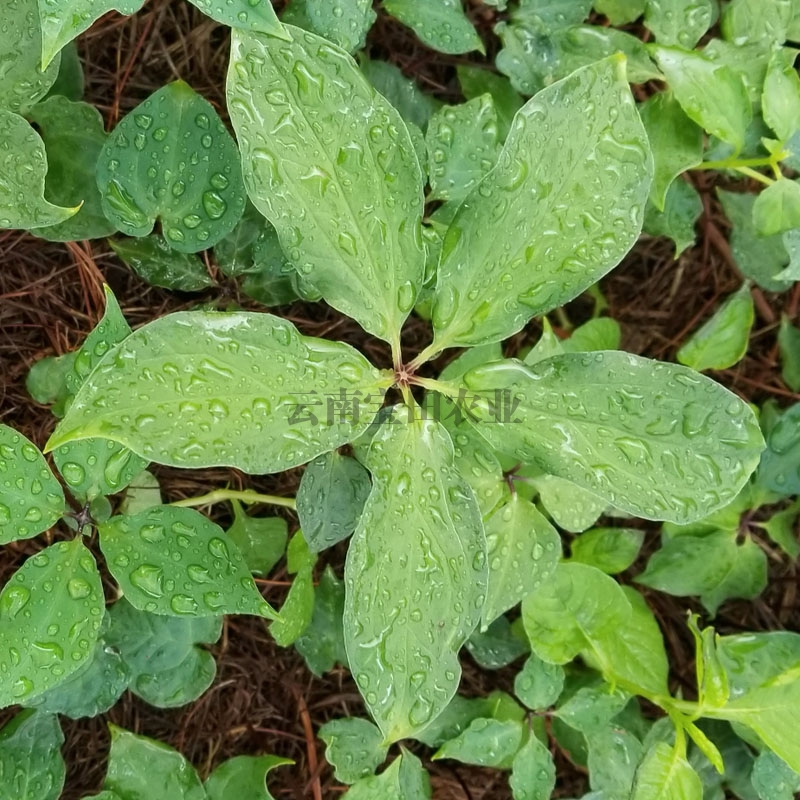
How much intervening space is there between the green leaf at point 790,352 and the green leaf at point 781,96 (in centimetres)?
41

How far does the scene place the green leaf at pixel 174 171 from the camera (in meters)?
0.94

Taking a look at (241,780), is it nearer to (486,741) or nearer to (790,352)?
(486,741)

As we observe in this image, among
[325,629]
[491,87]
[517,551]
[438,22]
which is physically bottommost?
[325,629]

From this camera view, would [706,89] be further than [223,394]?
Yes

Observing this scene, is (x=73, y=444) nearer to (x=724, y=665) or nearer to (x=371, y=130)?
(x=371, y=130)

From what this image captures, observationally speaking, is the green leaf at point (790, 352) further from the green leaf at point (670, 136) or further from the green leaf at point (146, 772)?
the green leaf at point (146, 772)

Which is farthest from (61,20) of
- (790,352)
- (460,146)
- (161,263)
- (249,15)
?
(790,352)

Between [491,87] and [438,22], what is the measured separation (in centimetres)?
A: 17

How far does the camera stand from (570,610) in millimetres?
1170

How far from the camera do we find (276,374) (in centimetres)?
73

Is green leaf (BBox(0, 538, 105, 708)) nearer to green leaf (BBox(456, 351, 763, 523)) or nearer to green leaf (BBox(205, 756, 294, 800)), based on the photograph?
green leaf (BBox(205, 756, 294, 800))

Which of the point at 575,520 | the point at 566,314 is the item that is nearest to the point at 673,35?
the point at 566,314

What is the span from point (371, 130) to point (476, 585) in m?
0.47

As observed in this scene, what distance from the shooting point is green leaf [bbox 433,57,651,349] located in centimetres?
73
